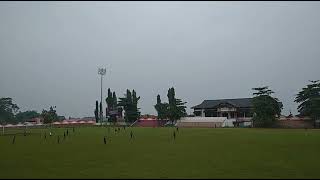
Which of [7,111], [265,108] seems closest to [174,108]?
[265,108]

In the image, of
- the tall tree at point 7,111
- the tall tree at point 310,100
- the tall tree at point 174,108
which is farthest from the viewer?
the tall tree at point 7,111

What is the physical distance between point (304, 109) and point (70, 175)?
7356 cm

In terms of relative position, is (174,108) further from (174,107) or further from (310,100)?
(310,100)

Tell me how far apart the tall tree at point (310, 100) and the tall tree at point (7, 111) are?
9122 cm

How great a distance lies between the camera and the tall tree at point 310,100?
260 ft

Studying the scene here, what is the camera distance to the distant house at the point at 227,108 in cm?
10281

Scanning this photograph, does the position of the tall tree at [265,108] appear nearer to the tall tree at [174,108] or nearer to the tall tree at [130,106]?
the tall tree at [174,108]

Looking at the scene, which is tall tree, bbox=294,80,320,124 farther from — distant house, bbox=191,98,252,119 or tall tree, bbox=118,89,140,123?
tall tree, bbox=118,89,140,123

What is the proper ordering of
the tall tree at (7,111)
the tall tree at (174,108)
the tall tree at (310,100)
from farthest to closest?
1. the tall tree at (7,111)
2. the tall tree at (174,108)
3. the tall tree at (310,100)

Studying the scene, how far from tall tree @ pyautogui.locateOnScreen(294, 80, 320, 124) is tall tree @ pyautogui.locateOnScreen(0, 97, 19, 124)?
299ft

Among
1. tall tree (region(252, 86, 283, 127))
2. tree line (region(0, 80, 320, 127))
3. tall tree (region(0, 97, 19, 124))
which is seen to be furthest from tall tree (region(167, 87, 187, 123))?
tall tree (region(0, 97, 19, 124))

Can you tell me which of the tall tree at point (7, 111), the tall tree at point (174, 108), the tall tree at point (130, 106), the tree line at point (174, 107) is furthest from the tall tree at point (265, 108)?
the tall tree at point (7, 111)

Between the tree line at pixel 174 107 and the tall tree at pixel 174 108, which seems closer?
the tree line at pixel 174 107

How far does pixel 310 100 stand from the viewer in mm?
80688
